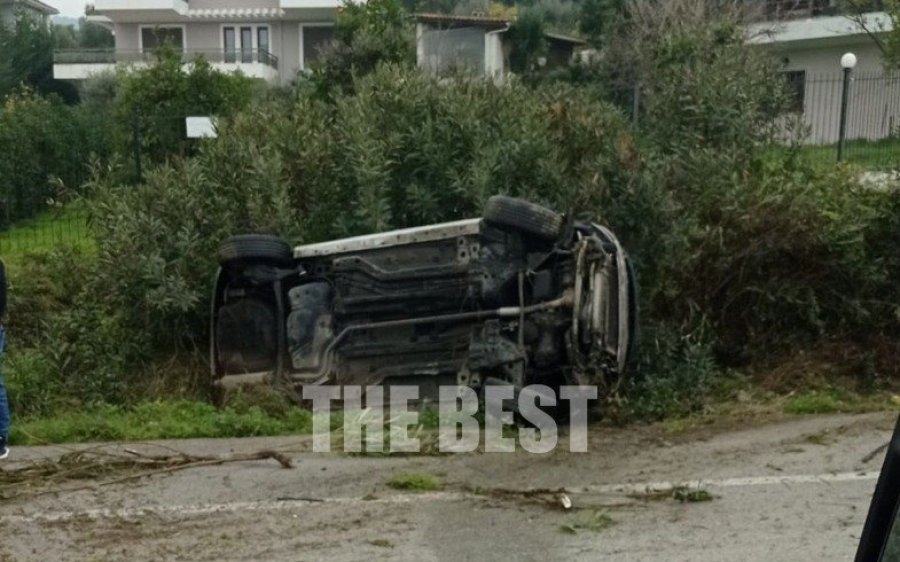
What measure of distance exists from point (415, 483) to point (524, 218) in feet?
7.67

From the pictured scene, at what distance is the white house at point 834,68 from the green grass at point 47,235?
1016 centimetres

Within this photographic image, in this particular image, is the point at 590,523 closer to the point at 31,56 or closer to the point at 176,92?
the point at 176,92

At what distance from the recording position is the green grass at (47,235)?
11388mm

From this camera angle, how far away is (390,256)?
810cm

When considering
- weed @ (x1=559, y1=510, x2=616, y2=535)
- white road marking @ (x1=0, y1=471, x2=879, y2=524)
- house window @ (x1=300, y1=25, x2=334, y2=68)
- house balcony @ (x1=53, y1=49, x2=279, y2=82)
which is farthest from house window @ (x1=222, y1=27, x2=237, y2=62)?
weed @ (x1=559, y1=510, x2=616, y2=535)

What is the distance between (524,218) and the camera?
7.73m

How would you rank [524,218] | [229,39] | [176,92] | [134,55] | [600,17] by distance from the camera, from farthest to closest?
[229,39] < [134,55] < [600,17] < [176,92] < [524,218]

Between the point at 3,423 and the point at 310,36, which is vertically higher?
the point at 310,36

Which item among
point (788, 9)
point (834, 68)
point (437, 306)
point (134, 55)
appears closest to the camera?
point (437, 306)

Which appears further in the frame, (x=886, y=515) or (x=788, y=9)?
(x=788, y=9)

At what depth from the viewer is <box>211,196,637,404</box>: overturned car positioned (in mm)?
7500

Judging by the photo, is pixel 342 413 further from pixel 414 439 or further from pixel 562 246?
pixel 562 246

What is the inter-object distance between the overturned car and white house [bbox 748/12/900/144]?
28.6ft

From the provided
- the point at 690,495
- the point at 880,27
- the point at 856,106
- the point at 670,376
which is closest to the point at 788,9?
the point at 880,27
